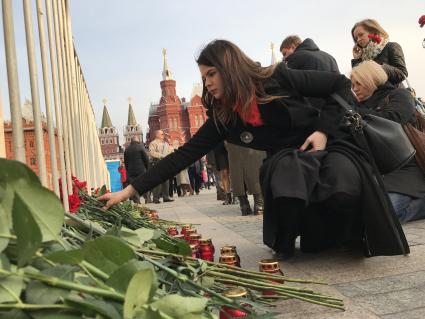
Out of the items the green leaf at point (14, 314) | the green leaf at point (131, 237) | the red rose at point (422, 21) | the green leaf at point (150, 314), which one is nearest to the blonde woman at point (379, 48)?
the red rose at point (422, 21)

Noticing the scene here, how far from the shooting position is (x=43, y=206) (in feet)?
2.46

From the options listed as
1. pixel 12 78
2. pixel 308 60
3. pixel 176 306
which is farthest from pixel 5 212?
pixel 308 60

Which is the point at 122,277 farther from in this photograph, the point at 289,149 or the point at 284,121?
the point at 284,121

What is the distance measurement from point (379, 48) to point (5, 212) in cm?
427

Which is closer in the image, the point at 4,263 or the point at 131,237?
the point at 4,263

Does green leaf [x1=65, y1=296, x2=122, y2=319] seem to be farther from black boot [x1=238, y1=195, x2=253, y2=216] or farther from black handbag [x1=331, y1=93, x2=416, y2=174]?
black boot [x1=238, y1=195, x2=253, y2=216]

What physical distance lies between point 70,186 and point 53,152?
1.20 ft

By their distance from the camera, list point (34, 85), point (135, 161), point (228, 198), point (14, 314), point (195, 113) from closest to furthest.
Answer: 1. point (14, 314)
2. point (34, 85)
3. point (228, 198)
4. point (135, 161)
5. point (195, 113)

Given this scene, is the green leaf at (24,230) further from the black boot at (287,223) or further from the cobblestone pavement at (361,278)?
the black boot at (287,223)

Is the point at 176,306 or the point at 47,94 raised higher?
the point at 47,94

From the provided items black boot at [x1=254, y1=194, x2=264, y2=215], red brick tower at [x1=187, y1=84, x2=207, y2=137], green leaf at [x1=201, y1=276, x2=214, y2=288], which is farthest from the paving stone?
red brick tower at [x1=187, y1=84, x2=207, y2=137]

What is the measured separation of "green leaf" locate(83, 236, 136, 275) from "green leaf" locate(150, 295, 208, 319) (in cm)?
10

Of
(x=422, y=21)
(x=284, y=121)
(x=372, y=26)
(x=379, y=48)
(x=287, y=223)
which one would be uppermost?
(x=422, y=21)

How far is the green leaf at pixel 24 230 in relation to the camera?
678 mm
